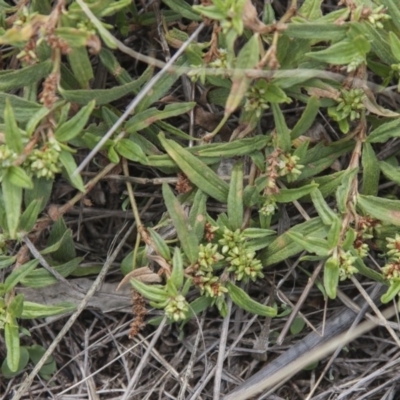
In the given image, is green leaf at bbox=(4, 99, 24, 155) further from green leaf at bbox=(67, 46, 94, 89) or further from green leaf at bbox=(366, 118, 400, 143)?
green leaf at bbox=(366, 118, 400, 143)

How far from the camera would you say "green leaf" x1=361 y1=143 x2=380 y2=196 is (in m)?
2.56

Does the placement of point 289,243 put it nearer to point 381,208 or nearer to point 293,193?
point 293,193

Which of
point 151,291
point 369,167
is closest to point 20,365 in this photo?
point 151,291

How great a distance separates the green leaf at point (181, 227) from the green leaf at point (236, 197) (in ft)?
0.59

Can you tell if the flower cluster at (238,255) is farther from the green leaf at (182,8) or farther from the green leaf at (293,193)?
the green leaf at (182,8)

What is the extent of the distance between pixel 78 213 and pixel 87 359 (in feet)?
2.14

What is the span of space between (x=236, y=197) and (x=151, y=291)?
485mm

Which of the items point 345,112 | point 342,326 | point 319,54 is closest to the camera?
point 319,54

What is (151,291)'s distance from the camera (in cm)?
238

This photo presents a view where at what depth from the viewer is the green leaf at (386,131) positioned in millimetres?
2484

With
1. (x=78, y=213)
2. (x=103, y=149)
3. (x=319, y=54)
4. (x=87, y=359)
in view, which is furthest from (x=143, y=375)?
(x=319, y=54)

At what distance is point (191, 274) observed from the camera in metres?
2.50

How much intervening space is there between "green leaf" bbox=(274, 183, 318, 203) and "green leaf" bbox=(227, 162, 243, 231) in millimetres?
140

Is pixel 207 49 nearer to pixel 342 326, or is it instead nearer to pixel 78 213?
pixel 78 213
